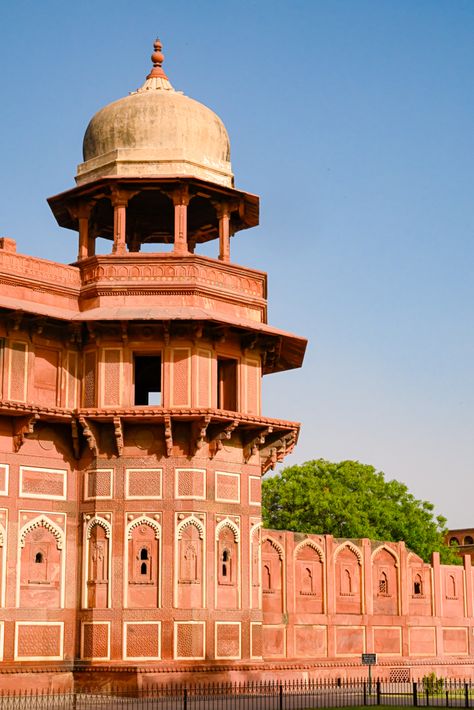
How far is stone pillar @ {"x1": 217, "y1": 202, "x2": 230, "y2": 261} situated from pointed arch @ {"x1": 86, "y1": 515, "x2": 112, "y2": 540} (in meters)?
7.56

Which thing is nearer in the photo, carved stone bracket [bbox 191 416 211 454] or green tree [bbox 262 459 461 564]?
carved stone bracket [bbox 191 416 211 454]

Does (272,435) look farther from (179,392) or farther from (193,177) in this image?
(193,177)

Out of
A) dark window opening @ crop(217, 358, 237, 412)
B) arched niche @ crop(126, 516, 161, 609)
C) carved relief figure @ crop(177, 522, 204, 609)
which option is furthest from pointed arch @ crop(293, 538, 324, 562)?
arched niche @ crop(126, 516, 161, 609)

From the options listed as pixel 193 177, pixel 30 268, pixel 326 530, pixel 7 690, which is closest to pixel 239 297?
pixel 193 177

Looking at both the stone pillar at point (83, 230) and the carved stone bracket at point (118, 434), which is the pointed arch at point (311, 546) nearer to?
the carved stone bracket at point (118, 434)

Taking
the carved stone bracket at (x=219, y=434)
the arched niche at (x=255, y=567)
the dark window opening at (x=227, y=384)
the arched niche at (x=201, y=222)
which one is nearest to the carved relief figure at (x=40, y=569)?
the carved stone bracket at (x=219, y=434)

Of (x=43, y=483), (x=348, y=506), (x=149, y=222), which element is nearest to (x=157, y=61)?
(x=149, y=222)

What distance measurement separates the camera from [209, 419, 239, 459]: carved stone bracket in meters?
29.5

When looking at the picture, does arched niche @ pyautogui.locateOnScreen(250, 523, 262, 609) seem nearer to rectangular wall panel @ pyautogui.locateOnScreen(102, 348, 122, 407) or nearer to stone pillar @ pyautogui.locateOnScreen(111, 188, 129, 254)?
rectangular wall panel @ pyautogui.locateOnScreen(102, 348, 122, 407)

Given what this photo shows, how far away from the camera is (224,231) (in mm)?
32125

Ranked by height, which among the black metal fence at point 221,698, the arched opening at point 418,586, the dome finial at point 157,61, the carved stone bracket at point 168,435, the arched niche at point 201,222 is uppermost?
the dome finial at point 157,61

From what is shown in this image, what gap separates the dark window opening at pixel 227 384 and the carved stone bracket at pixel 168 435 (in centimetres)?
233

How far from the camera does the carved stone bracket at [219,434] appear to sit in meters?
29.5

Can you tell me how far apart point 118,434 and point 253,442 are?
369 cm
